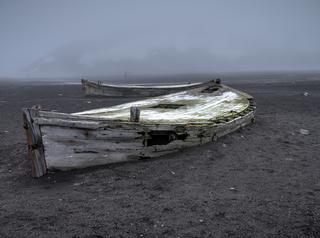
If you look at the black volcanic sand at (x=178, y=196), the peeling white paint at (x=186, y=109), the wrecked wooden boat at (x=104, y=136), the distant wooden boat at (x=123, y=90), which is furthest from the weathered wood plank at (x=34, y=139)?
Answer: the distant wooden boat at (x=123, y=90)

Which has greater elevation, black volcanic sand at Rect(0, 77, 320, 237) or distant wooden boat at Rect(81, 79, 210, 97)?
distant wooden boat at Rect(81, 79, 210, 97)

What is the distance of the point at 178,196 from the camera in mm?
6652

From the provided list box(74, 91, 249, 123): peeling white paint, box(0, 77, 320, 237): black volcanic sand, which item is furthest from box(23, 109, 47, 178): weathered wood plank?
box(74, 91, 249, 123): peeling white paint

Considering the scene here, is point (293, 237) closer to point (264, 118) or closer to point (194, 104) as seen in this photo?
point (194, 104)

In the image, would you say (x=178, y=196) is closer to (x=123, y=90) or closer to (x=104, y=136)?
(x=104, y=136)

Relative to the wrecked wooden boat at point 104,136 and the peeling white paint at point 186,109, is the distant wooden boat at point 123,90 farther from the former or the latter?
the wrecked wooden boat at point 104,136

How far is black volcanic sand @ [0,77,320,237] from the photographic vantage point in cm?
545

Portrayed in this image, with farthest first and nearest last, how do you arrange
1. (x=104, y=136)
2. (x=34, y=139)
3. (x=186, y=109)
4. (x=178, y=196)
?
(x=186, y=109), (x=104, y=136), (x=34, y=139), (x=178, y=196)

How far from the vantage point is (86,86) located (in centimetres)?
2823

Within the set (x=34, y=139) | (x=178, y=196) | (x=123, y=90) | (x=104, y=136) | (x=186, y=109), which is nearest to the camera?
(x=178, y=196)

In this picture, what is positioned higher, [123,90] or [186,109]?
[186,109]

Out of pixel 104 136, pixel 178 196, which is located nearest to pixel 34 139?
pixel 104 136

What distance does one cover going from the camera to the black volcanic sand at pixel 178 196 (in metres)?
5.45

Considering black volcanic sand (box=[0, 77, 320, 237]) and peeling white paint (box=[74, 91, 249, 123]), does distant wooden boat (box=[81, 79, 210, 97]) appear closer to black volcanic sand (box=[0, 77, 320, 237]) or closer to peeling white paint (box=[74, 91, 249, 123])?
peeling white paint (box=[74, 91, 249, 123])
